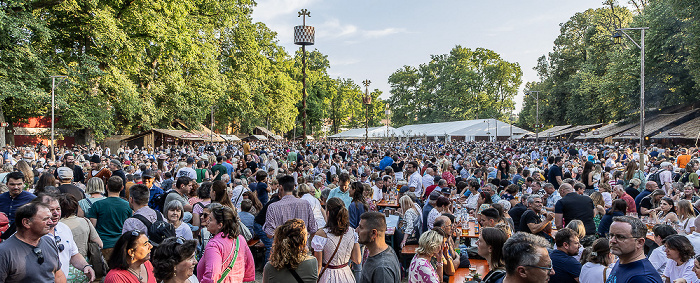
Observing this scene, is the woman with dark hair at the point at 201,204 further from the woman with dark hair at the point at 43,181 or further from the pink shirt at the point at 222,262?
the woman with dark hair at the point at 43,181

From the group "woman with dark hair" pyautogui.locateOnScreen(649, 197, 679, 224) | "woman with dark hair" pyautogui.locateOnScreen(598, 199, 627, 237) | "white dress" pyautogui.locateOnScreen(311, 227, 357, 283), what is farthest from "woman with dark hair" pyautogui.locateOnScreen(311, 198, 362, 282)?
"woman with dark hair" pyautogui.locateOnScreen(649, 197, 679, 224)

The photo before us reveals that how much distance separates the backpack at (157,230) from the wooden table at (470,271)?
293 cm

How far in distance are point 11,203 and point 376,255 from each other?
14.8ft

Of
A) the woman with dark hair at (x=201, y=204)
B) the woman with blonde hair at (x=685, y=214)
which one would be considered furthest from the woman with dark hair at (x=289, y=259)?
the woman with blonde hair at (x=685, y=214)

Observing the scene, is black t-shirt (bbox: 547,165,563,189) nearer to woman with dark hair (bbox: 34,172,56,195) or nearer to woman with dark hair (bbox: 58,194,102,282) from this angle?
woman with dark hair (bbox: 58,194,102,282)

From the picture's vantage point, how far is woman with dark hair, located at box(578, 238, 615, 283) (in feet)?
12.1

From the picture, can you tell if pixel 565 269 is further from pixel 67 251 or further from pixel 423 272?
pixel 67 251

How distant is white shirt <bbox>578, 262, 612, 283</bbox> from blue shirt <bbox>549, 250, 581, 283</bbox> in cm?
7

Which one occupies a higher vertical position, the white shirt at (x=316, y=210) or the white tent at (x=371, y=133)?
the white tent at (x=371, y=133)

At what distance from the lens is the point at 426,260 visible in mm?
3635

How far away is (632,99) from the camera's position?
3206 centimetres

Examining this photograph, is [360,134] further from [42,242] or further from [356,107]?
[42,242]

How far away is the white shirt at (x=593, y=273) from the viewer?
3.66 m

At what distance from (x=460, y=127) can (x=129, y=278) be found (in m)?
48.2
